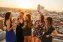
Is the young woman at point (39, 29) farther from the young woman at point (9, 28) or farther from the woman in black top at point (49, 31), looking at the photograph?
the young woman at point (9, 28)

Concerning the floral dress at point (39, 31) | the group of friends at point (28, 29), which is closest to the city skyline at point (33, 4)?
the group of friends at point (28, 29)

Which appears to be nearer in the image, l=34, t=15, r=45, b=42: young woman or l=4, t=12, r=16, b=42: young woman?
l=34, t=15, r=45, b=42: young woman

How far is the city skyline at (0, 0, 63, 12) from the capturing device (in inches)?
73.0

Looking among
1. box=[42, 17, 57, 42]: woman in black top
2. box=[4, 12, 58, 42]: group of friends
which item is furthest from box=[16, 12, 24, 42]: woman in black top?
box=[42, 17, 57, 42]: woman in black top

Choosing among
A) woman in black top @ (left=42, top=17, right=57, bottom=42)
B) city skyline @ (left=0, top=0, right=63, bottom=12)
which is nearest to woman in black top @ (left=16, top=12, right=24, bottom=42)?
city skyline @ (left=0, top=0, right=63, bottom=12)

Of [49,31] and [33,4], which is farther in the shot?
→ [33,4]

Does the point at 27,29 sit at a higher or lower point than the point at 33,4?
lower

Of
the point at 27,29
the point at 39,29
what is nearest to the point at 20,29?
the point at 27,29

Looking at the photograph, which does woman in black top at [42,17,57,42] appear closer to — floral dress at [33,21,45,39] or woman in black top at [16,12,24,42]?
floral dress at [33,21,45,39]

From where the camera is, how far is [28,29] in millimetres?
1982

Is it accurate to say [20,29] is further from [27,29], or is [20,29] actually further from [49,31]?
[49,31]

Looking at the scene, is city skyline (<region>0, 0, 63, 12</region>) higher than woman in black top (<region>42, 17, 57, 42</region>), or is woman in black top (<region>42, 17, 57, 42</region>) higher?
city skyline (<region>0, 0, 63, 12</region>)

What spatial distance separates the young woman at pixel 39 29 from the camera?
1909mm

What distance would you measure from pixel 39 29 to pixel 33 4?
A: 399mm
